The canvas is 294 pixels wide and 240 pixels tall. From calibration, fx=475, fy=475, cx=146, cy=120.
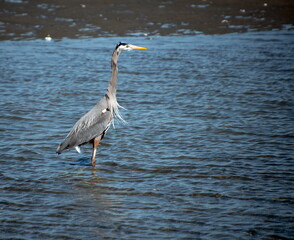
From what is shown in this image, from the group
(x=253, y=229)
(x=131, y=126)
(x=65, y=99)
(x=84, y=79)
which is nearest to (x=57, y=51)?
(x=84, y=79)

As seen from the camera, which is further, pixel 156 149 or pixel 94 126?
pixel 156 149

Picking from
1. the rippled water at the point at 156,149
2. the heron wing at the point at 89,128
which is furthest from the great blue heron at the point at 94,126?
the rippled water at the point at 156,149

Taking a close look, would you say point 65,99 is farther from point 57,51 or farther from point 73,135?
point 57,51

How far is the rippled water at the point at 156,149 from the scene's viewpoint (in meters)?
5.57

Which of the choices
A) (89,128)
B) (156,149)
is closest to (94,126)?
(89,128)

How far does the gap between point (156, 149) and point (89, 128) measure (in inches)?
47.6

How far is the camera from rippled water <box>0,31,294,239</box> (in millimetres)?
5570

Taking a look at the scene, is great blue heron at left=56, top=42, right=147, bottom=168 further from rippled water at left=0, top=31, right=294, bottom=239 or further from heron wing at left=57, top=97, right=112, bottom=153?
rippled water at left=0, top=31, right=294, bottom=239

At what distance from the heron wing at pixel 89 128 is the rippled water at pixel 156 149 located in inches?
14.8

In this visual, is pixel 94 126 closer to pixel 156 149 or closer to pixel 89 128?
pixel 89 128

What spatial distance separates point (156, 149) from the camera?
809 cm

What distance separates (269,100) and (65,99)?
461cm

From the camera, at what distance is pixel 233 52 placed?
609 inches

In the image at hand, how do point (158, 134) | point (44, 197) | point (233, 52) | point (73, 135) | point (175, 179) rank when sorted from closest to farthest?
point (44, 197) < point (175, 179) < point (73, 135) < point (158, 134) < point (233, 52)
